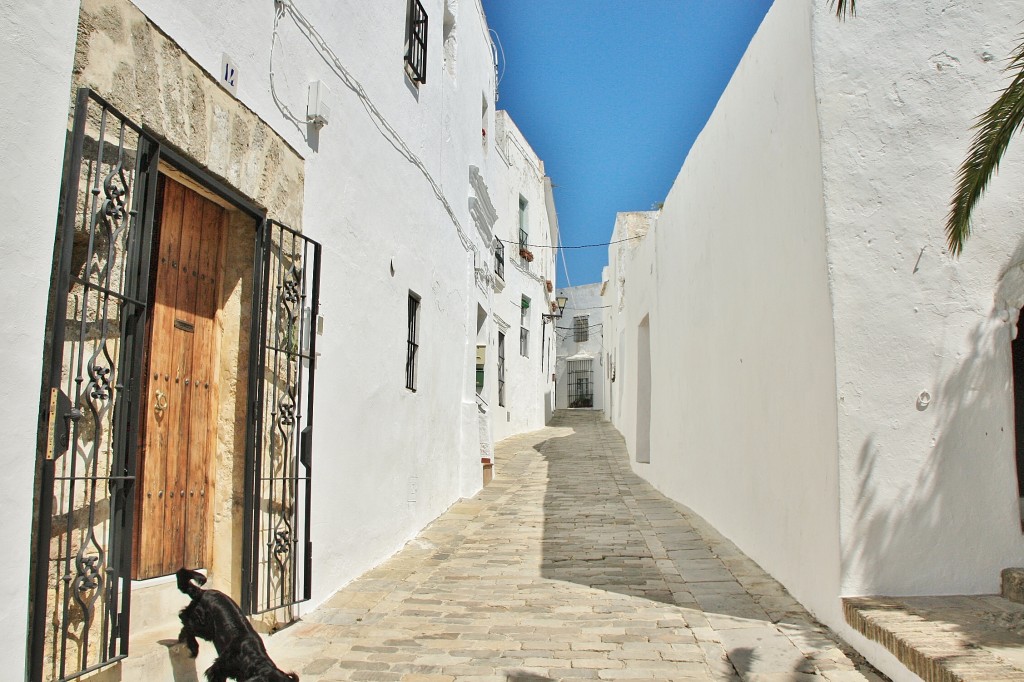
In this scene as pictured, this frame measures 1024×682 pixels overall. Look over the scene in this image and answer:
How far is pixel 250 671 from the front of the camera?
3.26 m

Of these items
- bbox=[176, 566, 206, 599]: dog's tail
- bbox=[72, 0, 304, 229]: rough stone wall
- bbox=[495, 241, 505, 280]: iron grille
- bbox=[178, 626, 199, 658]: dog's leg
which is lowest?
bbox=[178, 626, 199, 658]: dog's leg

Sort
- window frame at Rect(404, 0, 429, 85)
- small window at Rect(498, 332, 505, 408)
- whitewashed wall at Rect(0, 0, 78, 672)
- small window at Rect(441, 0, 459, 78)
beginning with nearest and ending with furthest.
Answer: whitewashed wall at Rect(0, 0, 78, 672) < window frame at Rect(404, 0, 429, 85) < small window at Rect(441, 0, 459, 78) < small window at Rect(498, 332, 505, 408)

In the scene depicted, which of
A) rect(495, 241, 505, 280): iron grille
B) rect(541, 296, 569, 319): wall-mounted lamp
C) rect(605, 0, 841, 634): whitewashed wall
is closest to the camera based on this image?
rect(605, 0, 841, 634): whitewashed wall

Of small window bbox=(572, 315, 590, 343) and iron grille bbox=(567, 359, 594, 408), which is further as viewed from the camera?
small window bbox=(572, 315, 590, 343)

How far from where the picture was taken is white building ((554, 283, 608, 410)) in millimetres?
31966

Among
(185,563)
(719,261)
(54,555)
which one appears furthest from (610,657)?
(719,261)

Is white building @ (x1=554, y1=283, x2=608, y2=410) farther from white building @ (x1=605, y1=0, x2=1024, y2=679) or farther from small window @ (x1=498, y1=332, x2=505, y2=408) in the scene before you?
white building @ (x1=605, y1=0, x2=1024, y2=679)

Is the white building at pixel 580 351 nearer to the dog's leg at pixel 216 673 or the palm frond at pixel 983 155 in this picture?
the palm frond at pixel 983 155

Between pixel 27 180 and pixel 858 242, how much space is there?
407 centimetres

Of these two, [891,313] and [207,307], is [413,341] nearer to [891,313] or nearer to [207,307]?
[207,307]

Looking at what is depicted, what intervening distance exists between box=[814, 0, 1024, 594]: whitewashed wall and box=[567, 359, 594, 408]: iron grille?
27464 millimetres

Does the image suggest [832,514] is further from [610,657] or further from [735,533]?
[735,533]

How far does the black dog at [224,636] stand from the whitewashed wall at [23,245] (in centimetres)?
96

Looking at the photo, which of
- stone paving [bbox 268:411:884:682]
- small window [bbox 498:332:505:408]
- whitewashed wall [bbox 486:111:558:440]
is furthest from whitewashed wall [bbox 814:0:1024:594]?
small window [bbox 498:332:505:408]
